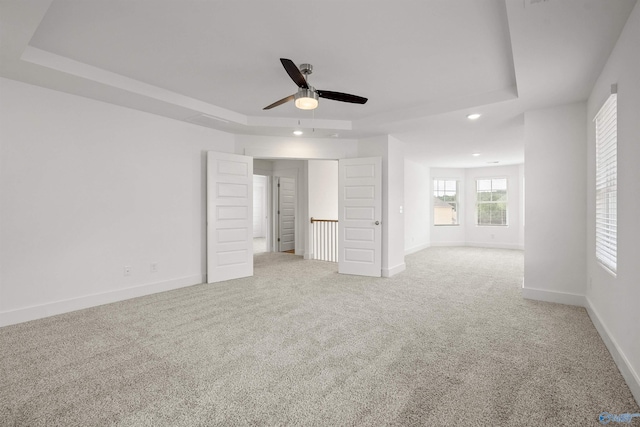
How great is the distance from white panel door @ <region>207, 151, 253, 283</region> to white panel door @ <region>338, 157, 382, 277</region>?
1.62 metres

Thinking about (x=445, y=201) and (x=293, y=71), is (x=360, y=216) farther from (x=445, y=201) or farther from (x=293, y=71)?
(x=445, y=201)

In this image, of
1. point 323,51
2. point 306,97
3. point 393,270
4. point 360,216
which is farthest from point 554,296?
point 323,51

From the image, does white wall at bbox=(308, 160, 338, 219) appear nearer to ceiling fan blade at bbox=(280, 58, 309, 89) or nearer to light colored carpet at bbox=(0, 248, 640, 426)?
light colored carpet at bbox=(0, 248, 640, 426)

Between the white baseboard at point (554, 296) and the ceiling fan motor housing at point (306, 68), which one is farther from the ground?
the ceiling fan motor housing at point (306, 68)

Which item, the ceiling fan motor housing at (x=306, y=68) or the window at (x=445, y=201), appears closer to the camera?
the ceiling fan motor housing at (x=306, y=68)

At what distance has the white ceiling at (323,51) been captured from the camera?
2.20 metres

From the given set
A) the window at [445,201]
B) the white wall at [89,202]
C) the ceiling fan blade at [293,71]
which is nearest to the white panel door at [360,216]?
the white wall at [89,202]

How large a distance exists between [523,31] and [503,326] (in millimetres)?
2564

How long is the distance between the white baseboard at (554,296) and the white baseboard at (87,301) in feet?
15.2

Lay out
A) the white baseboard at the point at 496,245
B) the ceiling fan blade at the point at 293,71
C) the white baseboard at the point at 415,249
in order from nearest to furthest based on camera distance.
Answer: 1. the ceiling fan blade at the point at 293,71
2. the white baseboard at the point at 415,249
3. the white baseboard at the point at 496,245

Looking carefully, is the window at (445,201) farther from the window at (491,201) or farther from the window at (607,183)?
the window at (607,183)

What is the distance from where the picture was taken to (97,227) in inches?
150

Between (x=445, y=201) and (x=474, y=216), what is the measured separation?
944 mm

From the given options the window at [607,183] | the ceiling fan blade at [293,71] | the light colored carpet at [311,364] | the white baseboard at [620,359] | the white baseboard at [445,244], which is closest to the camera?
the light colored carpet at [311,364]
